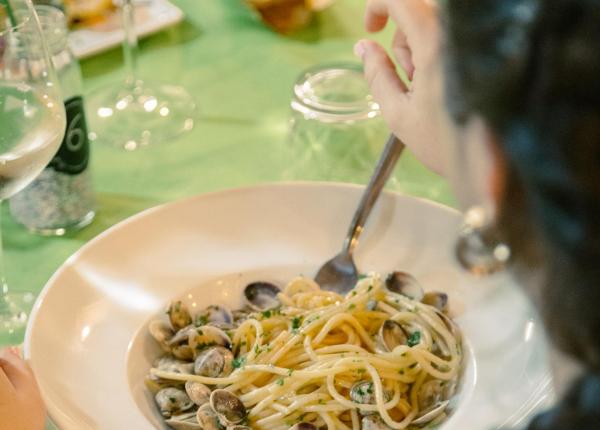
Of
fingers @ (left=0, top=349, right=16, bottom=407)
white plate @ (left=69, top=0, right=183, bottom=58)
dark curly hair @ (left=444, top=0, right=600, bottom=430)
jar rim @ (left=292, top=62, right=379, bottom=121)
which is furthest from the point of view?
white plate @ (left=69, top=0, right=183, bottom=58)

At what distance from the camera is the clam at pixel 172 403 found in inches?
43.5

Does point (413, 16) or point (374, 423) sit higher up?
point (413, 16)

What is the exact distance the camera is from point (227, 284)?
4.26ft

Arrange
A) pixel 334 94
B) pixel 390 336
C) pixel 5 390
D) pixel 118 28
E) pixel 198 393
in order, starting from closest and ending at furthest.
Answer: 1. pixel 5 390
2. pixel 198 393
3. pixel 390 336
4. pixel 334 94
5. pixel 118 28

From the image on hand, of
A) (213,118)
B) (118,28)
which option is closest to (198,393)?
(213,118)

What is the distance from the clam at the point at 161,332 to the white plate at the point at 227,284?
0.04ft

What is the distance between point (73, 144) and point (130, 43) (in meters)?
0.40

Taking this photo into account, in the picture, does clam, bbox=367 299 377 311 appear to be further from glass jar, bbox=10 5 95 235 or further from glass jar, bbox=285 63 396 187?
glass jar, bbox=10 5 95 235

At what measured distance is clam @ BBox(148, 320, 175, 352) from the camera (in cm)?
119

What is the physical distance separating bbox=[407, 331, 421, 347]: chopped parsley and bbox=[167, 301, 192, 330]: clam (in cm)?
27

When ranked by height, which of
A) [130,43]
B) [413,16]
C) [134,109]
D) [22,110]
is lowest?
[134,109]

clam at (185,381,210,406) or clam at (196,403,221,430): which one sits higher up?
clam at (196,403,221,430)

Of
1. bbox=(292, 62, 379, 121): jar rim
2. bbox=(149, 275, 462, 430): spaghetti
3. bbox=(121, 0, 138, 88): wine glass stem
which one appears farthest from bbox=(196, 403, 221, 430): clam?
bbox=(121, 0, 138, 88): wine glass stem

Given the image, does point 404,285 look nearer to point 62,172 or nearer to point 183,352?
point 183,352
